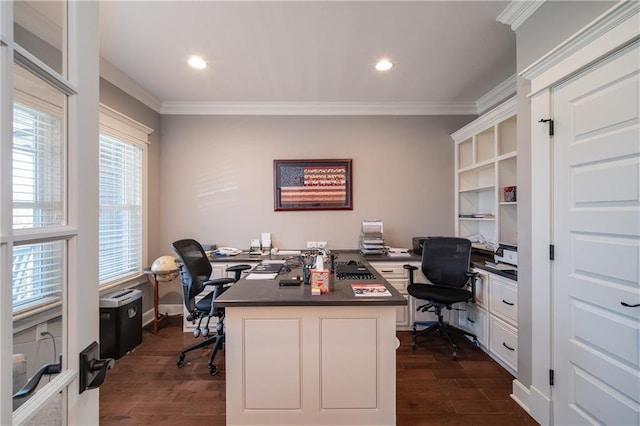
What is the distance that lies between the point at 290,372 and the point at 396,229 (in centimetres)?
255

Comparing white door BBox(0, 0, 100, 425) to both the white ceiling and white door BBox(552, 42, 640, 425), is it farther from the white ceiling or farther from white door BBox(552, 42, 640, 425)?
white door BBox(552, 42, 640, 425)

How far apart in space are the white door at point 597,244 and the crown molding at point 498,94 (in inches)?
61.2

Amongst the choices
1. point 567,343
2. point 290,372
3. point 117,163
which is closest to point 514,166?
point 567,343

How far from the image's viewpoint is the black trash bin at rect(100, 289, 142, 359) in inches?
99.7

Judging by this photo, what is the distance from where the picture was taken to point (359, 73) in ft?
9.09

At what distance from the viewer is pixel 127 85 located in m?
2.93

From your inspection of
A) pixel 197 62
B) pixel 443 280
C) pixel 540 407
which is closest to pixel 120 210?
pixel 197 62

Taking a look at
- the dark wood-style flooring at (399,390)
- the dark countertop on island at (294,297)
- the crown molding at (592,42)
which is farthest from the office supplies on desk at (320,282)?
the crown molding at (592,42)

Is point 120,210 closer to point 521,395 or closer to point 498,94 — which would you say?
point 521,395

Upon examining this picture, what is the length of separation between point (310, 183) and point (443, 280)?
6.67ft

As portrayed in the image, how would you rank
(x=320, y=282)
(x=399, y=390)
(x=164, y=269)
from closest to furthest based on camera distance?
1. (x=320, y=282)
2. (x=399, y=390)
3. (x=164, y=269)

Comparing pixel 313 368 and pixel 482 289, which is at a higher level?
pixel 482 289

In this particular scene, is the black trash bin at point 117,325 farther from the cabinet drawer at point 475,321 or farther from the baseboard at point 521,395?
the cabinet drawer at point 475,321

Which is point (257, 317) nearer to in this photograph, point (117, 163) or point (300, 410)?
point (300, 410)
